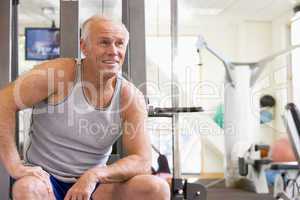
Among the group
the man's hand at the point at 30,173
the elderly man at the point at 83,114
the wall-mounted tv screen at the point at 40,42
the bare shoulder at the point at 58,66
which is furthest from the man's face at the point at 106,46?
the wall-mounted tv screen at the point at 40,42

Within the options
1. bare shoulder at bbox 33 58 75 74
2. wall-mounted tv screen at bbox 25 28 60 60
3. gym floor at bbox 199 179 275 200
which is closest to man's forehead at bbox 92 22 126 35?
bare shoulder at bbox 33 58 75 74

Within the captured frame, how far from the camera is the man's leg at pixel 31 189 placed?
4.08 ft

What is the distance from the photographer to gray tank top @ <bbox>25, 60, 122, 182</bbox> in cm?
153

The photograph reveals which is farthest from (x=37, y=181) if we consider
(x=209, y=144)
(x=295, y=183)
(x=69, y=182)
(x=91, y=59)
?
(x=209, y=144)

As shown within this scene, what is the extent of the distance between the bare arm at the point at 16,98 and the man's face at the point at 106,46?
178 millimetres

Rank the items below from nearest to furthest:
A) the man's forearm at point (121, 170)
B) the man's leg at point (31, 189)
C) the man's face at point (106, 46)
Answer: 1. the man's leg at point (31, 189)
2. the man's forearm at point (121, 170)
3. the man's face at point (106, 46)

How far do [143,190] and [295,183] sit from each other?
2.47 metres

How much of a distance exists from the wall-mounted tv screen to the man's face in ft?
13.0

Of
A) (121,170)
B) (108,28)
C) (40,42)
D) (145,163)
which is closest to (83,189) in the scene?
(121,170)

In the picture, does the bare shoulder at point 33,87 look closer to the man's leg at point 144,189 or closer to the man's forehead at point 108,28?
the man's forehead at point 108,28

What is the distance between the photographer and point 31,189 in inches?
49.1

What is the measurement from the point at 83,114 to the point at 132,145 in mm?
228

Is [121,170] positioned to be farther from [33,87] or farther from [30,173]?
[33,87]

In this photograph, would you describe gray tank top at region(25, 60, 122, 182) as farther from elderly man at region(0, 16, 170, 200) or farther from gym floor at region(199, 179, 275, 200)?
gym floor at region(199, 179, 275, 200)
